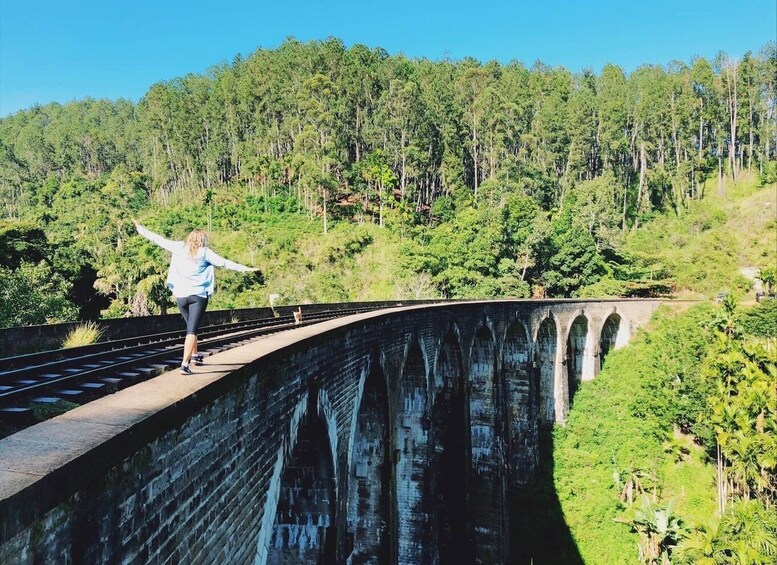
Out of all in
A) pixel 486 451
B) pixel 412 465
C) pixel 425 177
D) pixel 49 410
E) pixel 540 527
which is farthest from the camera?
pixel 425 177

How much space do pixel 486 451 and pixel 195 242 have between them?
15.1m

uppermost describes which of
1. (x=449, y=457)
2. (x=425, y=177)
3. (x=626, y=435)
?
(x=425, y=177)

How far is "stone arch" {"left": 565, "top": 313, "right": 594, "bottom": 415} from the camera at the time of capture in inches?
1093

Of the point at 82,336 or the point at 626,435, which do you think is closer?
the point at 82,336

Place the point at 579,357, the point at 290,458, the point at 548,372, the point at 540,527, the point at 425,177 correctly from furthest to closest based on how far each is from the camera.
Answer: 1. the point at 425,177
2. the point at 579,357
3. the point at 548,372
4. the point at 540,527
5. the point at 290,458

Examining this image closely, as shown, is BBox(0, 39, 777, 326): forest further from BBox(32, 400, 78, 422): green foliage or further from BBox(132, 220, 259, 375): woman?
BBox(32, 400, 78, 422): green foliage

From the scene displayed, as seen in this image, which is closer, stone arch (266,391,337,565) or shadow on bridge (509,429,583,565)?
stone arch (266,391,337,565)

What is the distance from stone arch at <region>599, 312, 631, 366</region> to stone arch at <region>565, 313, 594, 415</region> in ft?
8.46

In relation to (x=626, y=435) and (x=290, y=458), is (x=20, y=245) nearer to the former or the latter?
(x=290, y=458)

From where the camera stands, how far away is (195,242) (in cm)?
421

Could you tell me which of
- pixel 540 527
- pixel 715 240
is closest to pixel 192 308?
pixel 540 527

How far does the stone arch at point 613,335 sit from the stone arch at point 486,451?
15.2 metres

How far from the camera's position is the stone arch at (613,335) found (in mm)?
30703

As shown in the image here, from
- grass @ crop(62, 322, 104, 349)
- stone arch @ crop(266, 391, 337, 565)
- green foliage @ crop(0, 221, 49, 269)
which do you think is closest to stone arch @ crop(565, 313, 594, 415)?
stone arch @ crop(266, 391, 337, 565)
